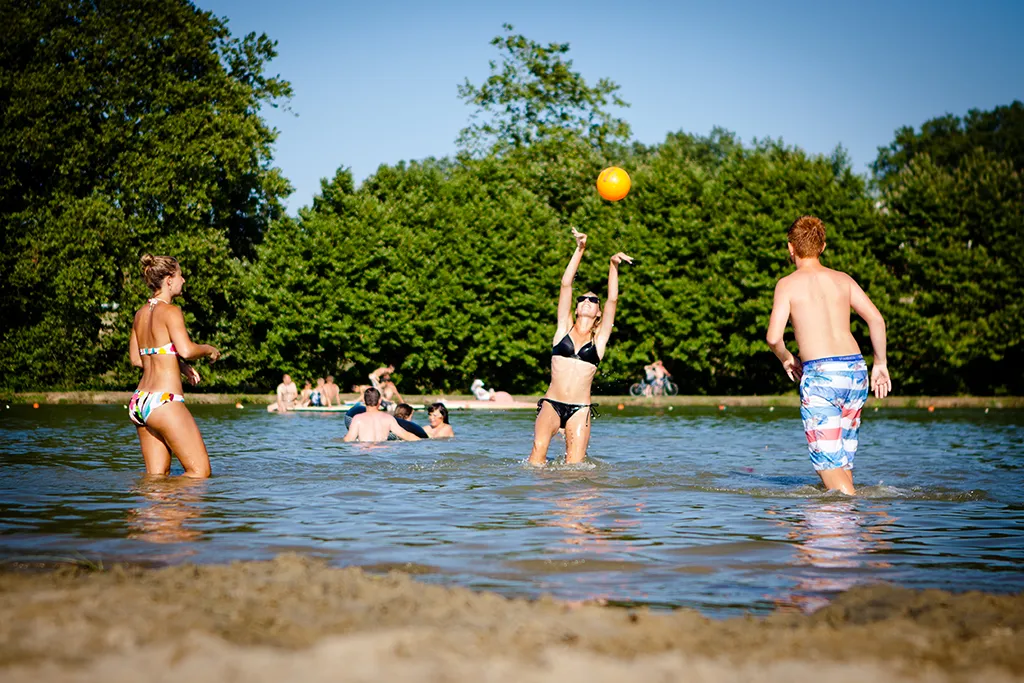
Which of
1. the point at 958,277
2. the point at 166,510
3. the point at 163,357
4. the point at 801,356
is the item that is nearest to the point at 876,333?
the point at 801,356

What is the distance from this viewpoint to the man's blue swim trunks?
30.8 feet

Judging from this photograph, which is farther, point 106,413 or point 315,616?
point 106,413

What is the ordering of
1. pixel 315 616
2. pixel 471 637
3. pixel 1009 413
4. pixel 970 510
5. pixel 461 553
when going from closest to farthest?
pixel 471 637 < pixel 315 616 < pixel 461 553 < pixel 970 510 < pixel 1009 413

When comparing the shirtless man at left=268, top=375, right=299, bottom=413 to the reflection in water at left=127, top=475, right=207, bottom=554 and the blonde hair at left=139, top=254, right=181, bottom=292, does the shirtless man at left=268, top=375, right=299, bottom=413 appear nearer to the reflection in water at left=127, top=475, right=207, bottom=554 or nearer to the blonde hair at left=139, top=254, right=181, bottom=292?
the reflection in water at left=127, top=475, right=207, bottom=554

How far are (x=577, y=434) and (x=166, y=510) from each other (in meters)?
5.12

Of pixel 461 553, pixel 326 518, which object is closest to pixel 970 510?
pixel 461 553

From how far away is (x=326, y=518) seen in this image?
8938 mm

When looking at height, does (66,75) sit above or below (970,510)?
above

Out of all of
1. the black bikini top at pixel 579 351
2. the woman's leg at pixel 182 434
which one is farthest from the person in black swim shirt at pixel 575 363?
the woman's leg at pixel 182 434

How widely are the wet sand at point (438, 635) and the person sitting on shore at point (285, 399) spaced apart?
25622 mm

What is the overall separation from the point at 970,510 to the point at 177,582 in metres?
6.92

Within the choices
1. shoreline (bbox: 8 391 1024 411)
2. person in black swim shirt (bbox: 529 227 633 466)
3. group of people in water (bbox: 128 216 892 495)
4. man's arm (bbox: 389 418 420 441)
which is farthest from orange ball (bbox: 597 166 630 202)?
shoreline (bbox: 8 391 1024 411)

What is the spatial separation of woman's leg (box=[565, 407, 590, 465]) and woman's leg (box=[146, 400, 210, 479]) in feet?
13.4

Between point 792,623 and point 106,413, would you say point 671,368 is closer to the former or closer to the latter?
point 106,413
